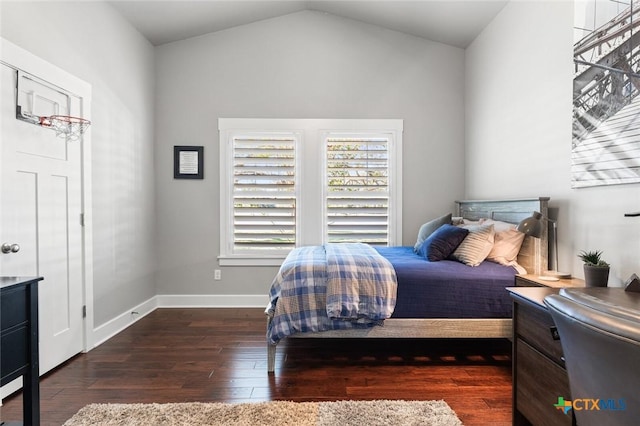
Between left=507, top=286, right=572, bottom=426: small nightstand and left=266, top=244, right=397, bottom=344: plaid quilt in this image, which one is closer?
left=507, top=286, right=572, bottom=426: small nightstand

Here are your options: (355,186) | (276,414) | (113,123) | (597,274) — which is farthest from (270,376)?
(113,123)

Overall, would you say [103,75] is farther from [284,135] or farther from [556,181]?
[556,181]

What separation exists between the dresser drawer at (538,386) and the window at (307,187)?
2.56m

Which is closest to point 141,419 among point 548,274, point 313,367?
point 313,367

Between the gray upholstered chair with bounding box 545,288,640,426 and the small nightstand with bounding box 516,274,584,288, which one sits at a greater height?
the gray upholstered chair with bounding box 545,288,640,426

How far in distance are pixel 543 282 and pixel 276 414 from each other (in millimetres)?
1800

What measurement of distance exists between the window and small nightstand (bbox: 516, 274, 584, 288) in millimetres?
1926

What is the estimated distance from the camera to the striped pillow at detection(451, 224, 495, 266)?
2.76 meters

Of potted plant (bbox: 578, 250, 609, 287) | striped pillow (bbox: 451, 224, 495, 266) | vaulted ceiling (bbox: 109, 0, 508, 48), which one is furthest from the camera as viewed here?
vaulted ceiling (bbox: 109, 0, 508, 48)

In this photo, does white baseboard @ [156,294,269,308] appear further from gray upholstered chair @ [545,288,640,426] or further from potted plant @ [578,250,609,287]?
gray upholstered chair @ [545,288,640,426]

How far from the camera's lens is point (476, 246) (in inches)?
111

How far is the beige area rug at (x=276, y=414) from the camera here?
1914mm

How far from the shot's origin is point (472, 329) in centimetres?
255

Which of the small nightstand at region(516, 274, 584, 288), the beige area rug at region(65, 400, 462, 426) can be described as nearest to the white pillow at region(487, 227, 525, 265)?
the small nightstand at region(516, 274, 584, 288)
